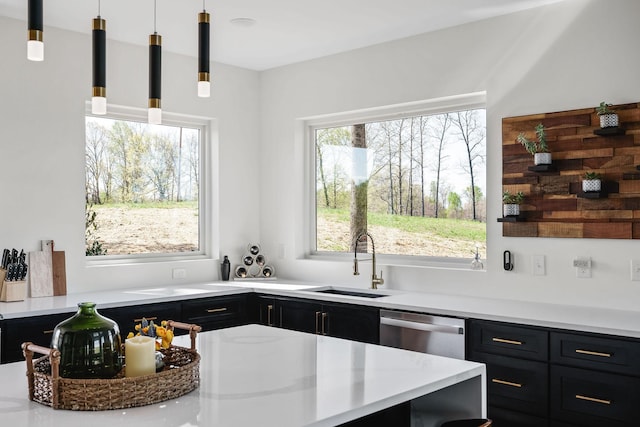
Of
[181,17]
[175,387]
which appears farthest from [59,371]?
[181,17]

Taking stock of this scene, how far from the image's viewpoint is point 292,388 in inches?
76.7

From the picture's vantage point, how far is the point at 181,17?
4.19 meters

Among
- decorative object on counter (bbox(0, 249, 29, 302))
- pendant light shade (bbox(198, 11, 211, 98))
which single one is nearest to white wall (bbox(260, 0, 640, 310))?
decorative object on counter (bbox(0, 249, 29, 302))

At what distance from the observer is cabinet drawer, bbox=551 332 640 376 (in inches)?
119

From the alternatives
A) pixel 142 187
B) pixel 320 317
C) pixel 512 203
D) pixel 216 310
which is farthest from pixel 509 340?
pixel 142 187

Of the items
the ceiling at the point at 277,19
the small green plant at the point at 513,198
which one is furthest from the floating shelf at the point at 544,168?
the ceiling at the point at 277,19

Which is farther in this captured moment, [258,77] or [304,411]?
[258,77]

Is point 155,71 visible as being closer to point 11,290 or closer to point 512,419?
point 11,290

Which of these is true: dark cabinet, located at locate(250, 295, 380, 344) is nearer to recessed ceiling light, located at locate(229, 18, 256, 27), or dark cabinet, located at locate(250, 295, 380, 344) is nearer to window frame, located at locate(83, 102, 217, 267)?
window frame, located at locate(83, 102, 217, 267)

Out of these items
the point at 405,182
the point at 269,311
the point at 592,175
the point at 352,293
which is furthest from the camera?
the point at 405,182

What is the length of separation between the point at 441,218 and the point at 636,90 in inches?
61.3

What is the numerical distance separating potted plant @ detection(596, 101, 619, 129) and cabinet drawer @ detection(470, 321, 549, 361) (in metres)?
1.22

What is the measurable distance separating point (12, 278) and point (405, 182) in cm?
277

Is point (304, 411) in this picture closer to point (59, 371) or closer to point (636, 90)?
point (59, 371)
